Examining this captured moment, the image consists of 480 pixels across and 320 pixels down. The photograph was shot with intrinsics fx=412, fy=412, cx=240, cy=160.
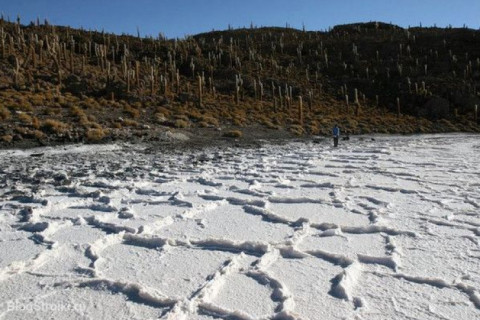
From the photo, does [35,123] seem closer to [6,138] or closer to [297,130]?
[6,138]

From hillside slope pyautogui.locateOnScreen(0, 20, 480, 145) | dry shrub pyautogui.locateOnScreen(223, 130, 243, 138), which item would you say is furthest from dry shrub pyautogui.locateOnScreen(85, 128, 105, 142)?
dry shrub pyautogui.locateOnScreen(223, 130, 243, 138)

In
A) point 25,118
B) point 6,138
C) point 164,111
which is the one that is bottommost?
point 6,138

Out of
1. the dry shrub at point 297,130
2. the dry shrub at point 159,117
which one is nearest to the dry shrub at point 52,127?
the dry shrub at point 159,117

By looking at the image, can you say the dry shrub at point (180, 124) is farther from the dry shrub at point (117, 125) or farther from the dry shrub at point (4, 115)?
the dry shrub at point (4, 115)

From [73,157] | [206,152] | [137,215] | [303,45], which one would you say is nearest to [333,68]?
[303,45]

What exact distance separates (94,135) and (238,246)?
13473 mm

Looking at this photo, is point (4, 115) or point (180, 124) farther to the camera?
point (180, 124)

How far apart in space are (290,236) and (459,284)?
2020mm

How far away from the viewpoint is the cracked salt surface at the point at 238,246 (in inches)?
133

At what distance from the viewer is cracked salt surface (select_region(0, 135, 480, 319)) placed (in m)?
3.38

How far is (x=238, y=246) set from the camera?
4.77m

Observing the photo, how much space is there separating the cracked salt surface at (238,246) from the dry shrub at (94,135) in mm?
7182

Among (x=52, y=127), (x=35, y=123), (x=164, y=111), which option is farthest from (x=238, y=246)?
(x=164, y=111)

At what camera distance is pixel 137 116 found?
23.1 metres
